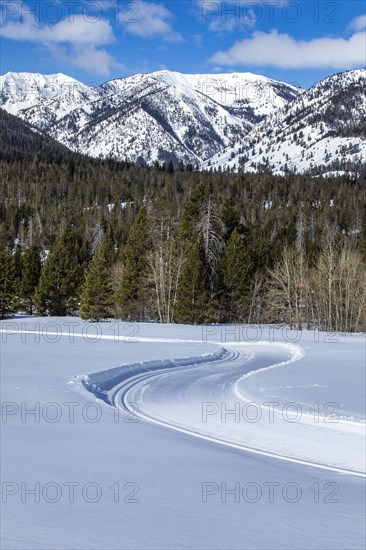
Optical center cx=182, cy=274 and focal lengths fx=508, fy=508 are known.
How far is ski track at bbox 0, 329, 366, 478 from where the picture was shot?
829 cm

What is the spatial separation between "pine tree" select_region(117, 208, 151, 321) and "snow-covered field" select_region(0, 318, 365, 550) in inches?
1063

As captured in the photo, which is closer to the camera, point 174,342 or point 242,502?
point 242,502

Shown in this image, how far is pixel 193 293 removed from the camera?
39.9 metres

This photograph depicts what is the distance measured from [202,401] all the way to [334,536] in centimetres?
761

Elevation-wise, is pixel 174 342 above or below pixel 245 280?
below

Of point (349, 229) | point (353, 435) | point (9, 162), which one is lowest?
point (353, 435)

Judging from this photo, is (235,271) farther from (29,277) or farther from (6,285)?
(29,277)

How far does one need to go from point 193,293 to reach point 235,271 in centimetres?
590

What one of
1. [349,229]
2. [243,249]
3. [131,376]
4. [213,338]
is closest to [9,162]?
[349,229]

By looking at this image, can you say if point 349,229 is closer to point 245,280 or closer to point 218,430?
point 245,280

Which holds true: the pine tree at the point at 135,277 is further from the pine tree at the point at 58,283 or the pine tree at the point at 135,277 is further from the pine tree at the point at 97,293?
the pine tree at the point at 58,283

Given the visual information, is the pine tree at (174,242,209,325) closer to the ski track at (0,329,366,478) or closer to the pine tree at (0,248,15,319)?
the ski track at (0,329,366,478)

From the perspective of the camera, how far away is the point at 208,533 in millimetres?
4047

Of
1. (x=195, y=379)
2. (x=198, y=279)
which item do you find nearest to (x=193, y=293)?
(x=198, y=279)
